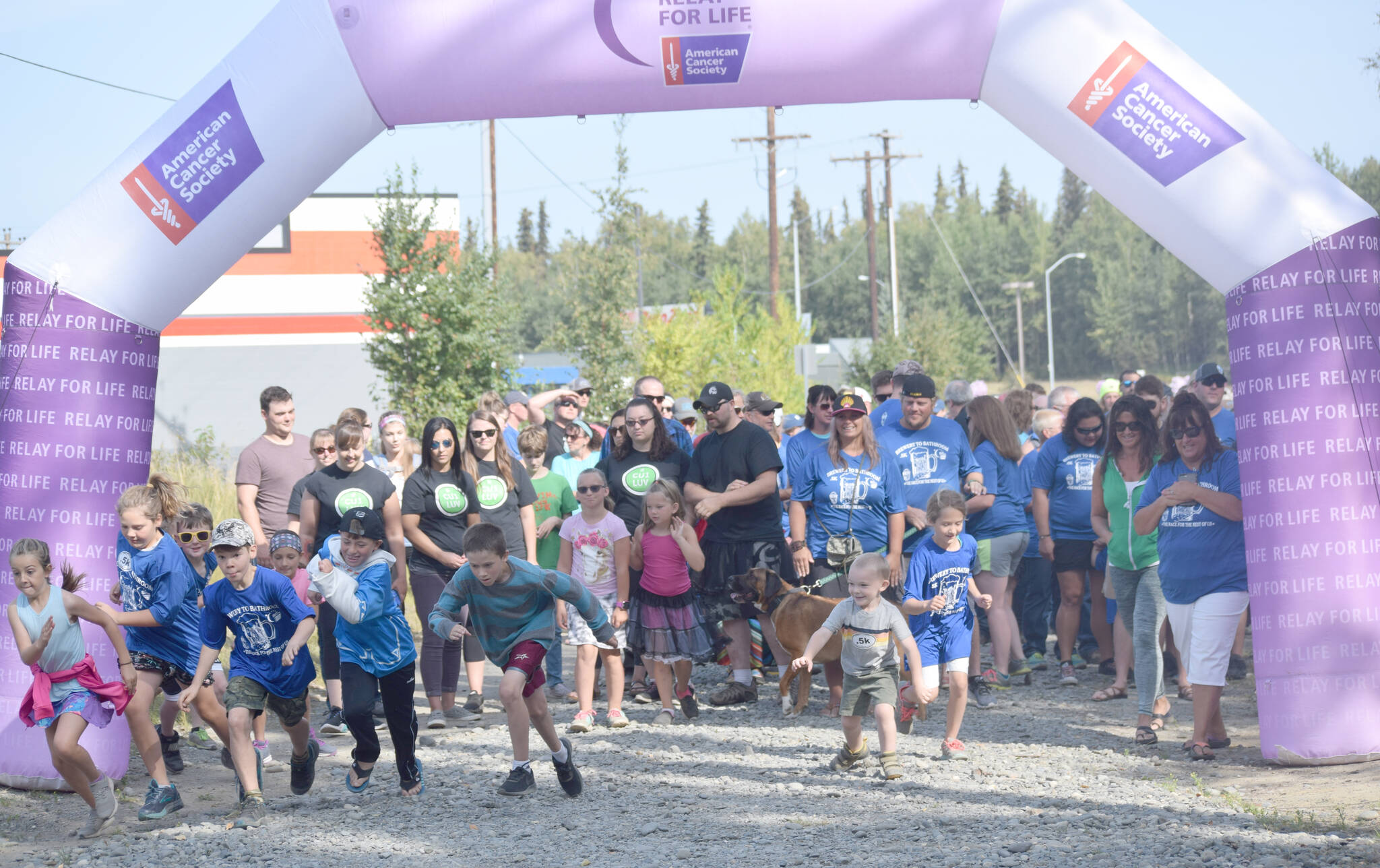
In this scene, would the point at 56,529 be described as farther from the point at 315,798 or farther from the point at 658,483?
the point at 658,483

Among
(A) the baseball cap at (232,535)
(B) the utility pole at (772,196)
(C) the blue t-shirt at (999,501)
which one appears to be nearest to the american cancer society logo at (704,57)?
(A) the baseball cap at (232,535)

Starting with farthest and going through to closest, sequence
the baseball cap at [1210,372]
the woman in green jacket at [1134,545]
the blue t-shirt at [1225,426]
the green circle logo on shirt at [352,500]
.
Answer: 1. the baseball cap at [1210,372]
2. the blue t-shirt at [1225,426]
3. the green circle logo on shirt at [352,500]
4. the woman in green jacket at [1134,545]

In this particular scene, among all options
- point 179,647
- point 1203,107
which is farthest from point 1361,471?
point 179,647

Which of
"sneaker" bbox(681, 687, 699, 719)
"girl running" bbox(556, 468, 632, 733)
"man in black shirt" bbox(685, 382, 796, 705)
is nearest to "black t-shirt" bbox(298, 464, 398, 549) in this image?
"girl running" bbox(556, 468, 632, 733)

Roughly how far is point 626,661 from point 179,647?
12.1 ft

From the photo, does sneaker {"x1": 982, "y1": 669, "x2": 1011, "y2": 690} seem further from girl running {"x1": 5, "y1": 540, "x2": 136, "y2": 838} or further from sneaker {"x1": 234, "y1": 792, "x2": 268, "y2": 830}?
girl running {"x1": 5, "y1": 540, "x2": 136, "y2": 838}

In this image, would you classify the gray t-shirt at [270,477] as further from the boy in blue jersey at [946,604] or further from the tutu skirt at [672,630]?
the boy in blue jersey at [946,604]

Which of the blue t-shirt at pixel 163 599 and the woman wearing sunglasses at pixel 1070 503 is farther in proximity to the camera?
the woman wearing sunglasses at pixel 1070 503

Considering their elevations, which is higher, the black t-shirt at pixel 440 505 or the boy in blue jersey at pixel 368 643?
the black t-shirt at pixel 440 505

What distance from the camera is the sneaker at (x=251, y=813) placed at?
545 centimetres

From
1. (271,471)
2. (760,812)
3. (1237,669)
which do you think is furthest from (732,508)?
(1237,669)

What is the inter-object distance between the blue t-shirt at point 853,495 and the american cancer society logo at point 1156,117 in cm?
240

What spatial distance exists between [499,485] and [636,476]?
0.95 metres

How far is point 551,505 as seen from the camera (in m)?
8.52
